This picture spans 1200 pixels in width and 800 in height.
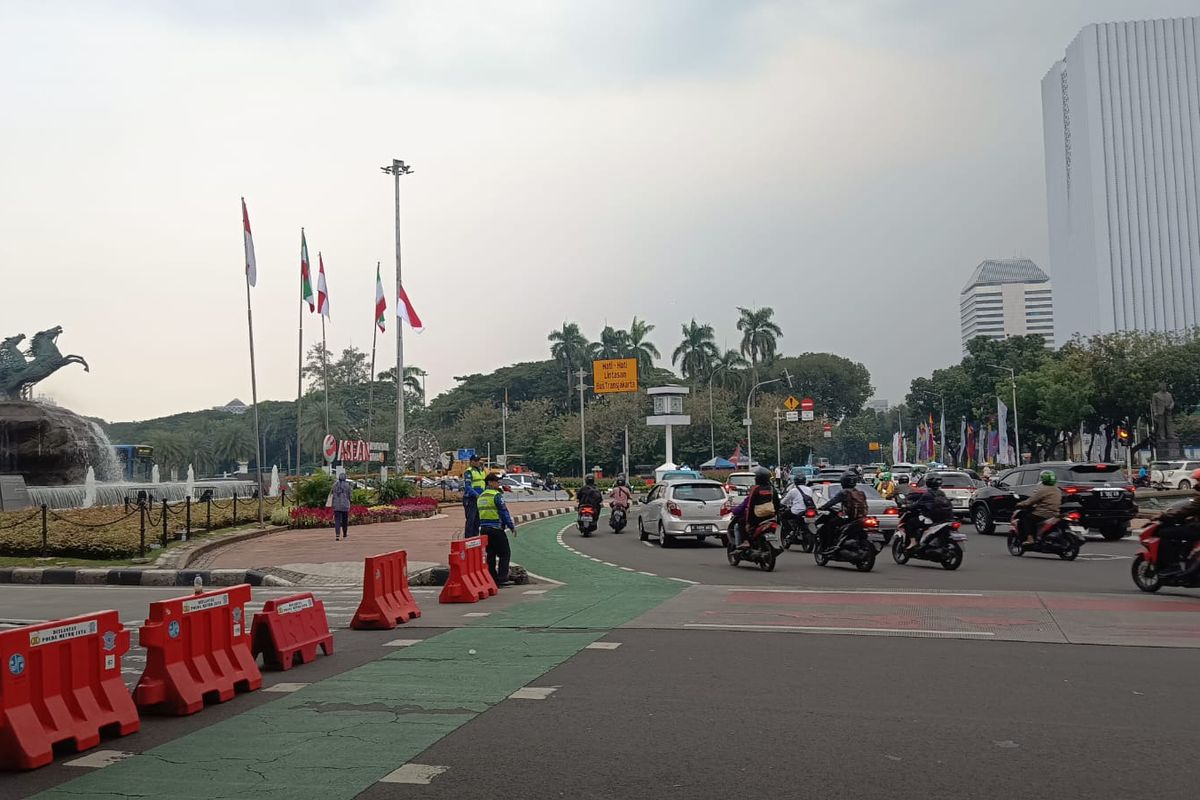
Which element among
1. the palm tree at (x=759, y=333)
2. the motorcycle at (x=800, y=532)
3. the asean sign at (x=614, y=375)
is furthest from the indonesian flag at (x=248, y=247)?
the palm tree at (x=759, y=333)

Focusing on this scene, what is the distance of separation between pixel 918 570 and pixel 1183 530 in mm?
4824

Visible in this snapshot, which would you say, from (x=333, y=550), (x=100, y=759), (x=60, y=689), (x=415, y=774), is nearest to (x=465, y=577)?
(x=60, y=689)

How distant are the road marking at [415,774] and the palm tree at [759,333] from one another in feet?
299

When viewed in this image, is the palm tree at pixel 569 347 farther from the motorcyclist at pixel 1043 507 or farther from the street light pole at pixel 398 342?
the motorcyclist at pixel 1043 507

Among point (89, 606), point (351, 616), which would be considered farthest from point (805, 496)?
point (89, 606)

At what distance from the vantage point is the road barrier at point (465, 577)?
13289 millimetres

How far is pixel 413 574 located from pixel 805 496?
7.52m

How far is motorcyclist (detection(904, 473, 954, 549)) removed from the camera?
56.6 ft

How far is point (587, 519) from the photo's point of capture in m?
27.2

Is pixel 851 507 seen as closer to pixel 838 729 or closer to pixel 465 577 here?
pixel 465 577

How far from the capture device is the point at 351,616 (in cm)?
1247

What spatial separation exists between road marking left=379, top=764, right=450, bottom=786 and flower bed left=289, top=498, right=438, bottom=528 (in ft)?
81.2

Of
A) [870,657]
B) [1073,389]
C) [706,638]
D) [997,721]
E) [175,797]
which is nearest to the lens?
[175,797]

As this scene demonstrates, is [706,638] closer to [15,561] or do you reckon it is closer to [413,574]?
[413,574]
